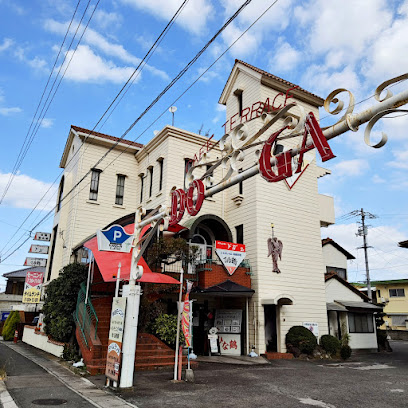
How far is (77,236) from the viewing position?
21.1 metres

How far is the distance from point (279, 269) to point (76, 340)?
956cm

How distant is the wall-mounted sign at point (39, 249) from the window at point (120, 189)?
7.46m

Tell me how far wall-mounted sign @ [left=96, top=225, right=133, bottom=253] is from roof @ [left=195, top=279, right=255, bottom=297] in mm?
6206

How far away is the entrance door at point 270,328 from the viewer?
17.4 meters

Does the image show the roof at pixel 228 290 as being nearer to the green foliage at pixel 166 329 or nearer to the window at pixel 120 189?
the green foliage at pixel 166 329

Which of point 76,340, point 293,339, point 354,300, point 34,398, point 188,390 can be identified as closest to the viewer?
point 34,398

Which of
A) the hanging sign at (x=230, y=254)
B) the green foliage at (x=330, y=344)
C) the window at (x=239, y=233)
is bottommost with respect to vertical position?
the green foliage at (x=330, y=344)

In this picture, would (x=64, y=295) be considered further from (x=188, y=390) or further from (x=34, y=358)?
(x=188, y=390)

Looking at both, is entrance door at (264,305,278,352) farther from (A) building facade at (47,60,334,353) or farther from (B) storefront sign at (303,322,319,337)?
(B) storefront sign at (303,322,319,337)

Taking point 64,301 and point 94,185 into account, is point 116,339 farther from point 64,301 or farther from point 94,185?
point 94,185

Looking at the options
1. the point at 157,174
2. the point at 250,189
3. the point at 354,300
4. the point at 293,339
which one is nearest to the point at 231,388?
the point at 293,339

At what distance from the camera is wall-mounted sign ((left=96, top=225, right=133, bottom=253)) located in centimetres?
961

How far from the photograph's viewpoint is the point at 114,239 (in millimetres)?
9898

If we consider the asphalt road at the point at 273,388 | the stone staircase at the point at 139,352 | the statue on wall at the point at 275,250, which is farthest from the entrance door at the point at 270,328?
the stone staircase at the point at 139,352
